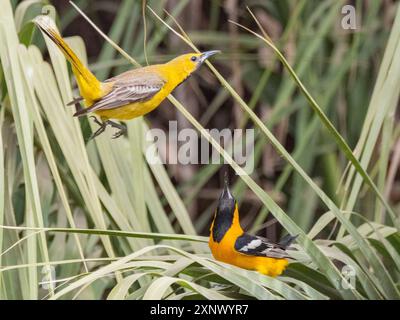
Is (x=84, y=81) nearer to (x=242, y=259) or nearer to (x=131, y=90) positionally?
(x=131, y=90)

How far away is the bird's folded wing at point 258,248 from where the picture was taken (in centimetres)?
79

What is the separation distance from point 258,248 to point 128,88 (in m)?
0.18

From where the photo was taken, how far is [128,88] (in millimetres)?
762

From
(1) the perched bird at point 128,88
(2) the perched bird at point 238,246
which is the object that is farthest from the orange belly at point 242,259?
(1) the perched bird at point 128,88

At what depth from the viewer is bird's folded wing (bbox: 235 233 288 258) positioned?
794 mm

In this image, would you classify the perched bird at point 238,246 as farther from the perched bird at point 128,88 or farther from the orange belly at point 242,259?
the perched bird at point 128,88

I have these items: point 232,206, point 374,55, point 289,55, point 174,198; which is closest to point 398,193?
point 374,55

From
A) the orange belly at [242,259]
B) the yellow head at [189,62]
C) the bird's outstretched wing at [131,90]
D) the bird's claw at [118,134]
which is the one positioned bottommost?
the orange belly at [242,259]

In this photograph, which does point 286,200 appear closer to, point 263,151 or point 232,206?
point 263,151

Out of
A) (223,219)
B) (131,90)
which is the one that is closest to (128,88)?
(131,90)

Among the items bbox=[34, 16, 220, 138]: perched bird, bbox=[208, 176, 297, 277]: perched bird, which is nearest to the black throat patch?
bbox=[208, 176, 297, 277]: perched bird

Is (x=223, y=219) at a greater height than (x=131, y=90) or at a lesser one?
lesser

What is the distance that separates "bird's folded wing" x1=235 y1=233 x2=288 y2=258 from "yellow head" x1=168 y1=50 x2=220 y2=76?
16 cm

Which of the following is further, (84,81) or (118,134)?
(118,134)
